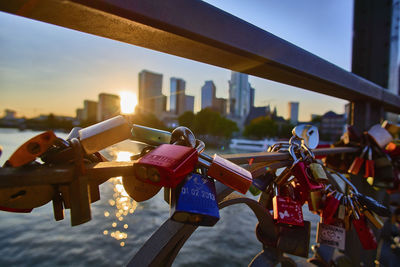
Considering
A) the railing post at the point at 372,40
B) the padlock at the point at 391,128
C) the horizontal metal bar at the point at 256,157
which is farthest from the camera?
the railing post at the point at 372,40

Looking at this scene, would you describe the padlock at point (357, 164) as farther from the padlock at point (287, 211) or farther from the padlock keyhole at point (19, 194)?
the padlock keyhole at point (19, 194)

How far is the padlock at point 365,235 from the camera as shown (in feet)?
2.84

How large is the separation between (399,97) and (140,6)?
2690mm

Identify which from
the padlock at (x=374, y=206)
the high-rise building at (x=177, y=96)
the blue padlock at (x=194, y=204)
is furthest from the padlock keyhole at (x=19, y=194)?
the padlock at (x=374, y=206)

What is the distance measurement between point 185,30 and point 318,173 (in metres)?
0.60

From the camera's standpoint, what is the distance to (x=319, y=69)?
1.04 m

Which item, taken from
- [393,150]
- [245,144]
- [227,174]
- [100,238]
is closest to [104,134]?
[227,174]

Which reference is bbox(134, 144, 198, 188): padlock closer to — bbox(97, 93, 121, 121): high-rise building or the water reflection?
bbox(97, 93, 121, 121): high-rise building

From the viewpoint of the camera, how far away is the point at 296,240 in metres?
0.82

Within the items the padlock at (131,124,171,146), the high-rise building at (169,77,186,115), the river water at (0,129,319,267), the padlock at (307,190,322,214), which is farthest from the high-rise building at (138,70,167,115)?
the padlock at (307,190,322,214)

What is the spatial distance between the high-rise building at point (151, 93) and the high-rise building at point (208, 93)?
17 centimetres

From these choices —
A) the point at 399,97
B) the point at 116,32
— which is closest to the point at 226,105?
the point at 116,32

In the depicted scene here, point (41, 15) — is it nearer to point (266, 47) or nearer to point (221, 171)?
point (221, 171)

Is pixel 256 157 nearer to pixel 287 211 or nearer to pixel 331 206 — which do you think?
pixel 287 211
